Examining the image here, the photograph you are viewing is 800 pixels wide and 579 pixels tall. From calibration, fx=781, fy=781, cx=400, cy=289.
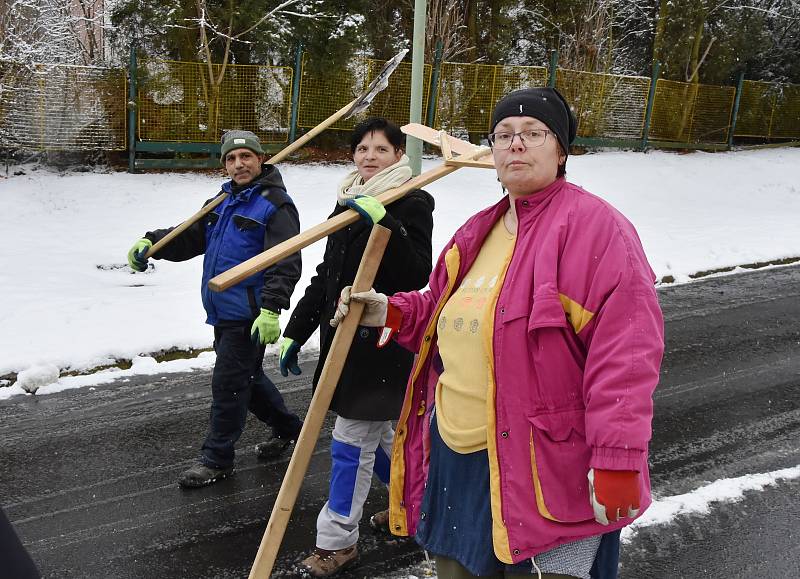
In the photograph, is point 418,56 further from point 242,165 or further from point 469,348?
point 469,348

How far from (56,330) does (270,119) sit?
7597 mm

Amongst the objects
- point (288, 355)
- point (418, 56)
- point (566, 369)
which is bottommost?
point (288, 355)

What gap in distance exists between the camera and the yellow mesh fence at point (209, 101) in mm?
11938

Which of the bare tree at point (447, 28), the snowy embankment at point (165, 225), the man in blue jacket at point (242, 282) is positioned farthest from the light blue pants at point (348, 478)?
the bare tree at point (447, 28)

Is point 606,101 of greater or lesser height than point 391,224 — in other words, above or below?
above

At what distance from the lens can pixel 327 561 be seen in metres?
3.36

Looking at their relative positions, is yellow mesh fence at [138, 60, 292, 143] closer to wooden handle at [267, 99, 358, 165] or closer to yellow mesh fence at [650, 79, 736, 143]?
wooden handle at [267, 99, 358, 165]

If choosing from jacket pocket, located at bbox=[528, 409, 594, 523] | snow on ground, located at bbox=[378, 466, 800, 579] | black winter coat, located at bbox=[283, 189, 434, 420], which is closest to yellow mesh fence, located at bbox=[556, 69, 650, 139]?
snow on ground, located at bbox=[378, 466, 800, 579]

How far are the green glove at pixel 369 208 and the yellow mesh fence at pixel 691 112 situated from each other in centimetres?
1560

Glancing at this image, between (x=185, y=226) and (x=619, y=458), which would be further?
(x=185, y=226)

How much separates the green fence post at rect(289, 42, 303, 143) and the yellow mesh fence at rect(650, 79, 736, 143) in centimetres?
825

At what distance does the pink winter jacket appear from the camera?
1.85 meters

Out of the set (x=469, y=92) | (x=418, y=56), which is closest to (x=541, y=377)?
(x=418, y=56)

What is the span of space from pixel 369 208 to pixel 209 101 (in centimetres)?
1040
